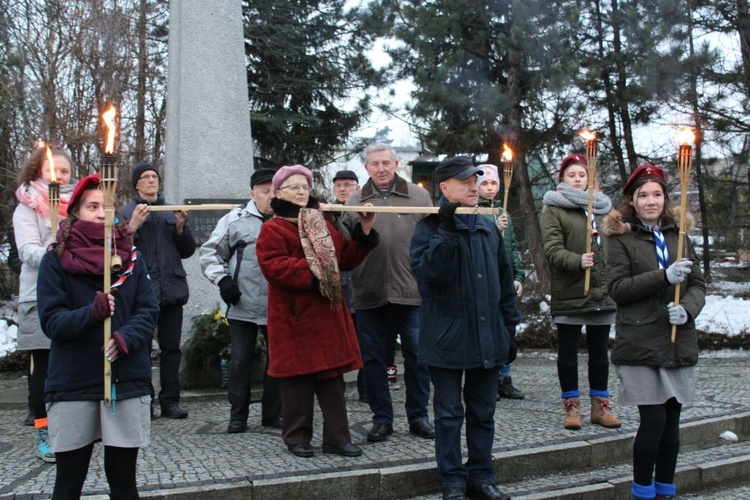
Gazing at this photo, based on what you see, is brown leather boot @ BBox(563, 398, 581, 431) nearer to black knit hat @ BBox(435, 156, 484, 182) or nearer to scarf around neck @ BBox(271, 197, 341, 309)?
scarf around neck @ BBox(271, 197, 341, 309)

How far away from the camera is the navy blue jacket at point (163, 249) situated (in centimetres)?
612

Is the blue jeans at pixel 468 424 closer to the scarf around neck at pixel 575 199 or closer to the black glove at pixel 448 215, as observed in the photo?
the black glove at pixel 448 215

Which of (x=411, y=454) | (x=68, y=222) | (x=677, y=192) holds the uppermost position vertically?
(x=677, y=192)

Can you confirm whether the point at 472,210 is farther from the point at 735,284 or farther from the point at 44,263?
the point at 735,284

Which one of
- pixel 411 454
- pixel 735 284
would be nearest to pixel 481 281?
pixel 411 454

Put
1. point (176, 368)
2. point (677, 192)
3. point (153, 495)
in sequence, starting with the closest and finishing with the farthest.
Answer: point (153, 495), point (176, 368), point (677, 192)

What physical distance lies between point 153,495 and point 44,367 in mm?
1531

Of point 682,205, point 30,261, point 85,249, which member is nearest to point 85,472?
point 85,249

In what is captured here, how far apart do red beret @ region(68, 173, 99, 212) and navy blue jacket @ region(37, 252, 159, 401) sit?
0.28m

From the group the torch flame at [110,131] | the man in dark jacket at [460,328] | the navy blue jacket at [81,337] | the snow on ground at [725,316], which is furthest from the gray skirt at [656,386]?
the snow on ground at [725,316]

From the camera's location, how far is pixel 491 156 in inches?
574

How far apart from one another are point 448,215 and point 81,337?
187cm

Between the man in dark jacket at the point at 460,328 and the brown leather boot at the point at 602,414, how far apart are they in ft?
5.30

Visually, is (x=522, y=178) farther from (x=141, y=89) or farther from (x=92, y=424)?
(x=92, y=424)
